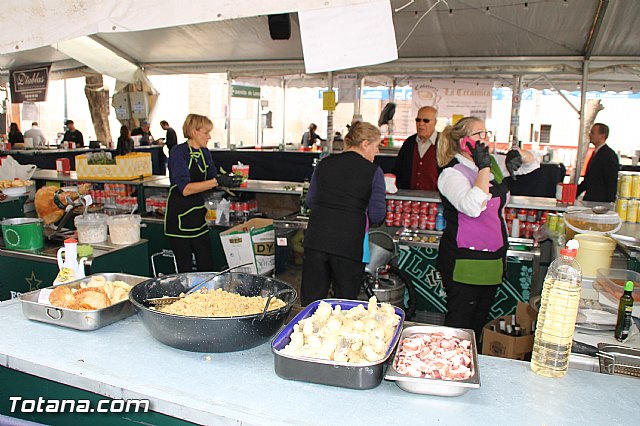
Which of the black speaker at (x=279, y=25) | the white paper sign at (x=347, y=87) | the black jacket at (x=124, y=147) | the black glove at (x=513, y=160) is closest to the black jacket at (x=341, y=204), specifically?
the black glove at (x=513, y=160)

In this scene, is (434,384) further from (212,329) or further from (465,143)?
(465,143)

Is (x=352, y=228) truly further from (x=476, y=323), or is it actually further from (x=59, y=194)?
(x=59, y=194)

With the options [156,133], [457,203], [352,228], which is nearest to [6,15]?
[352,228]

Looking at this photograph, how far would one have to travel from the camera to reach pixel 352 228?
344 centimetres

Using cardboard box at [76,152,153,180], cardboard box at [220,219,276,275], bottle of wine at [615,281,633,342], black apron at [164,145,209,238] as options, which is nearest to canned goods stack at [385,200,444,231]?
cardboard box at [220,219,276,275]

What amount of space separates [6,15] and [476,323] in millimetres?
2990

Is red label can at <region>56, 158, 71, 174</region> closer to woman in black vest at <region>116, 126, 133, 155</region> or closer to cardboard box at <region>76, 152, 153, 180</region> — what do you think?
cardboard box at <region>76, 152, 153, 180</region>

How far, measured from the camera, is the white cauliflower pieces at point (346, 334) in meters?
1.59

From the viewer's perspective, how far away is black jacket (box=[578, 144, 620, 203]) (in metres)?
6.50

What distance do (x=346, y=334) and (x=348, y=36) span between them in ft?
3.84

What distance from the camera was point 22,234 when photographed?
12.3ft

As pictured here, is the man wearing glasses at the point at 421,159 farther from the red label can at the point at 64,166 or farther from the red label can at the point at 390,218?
the red label can at the point at 64,166
